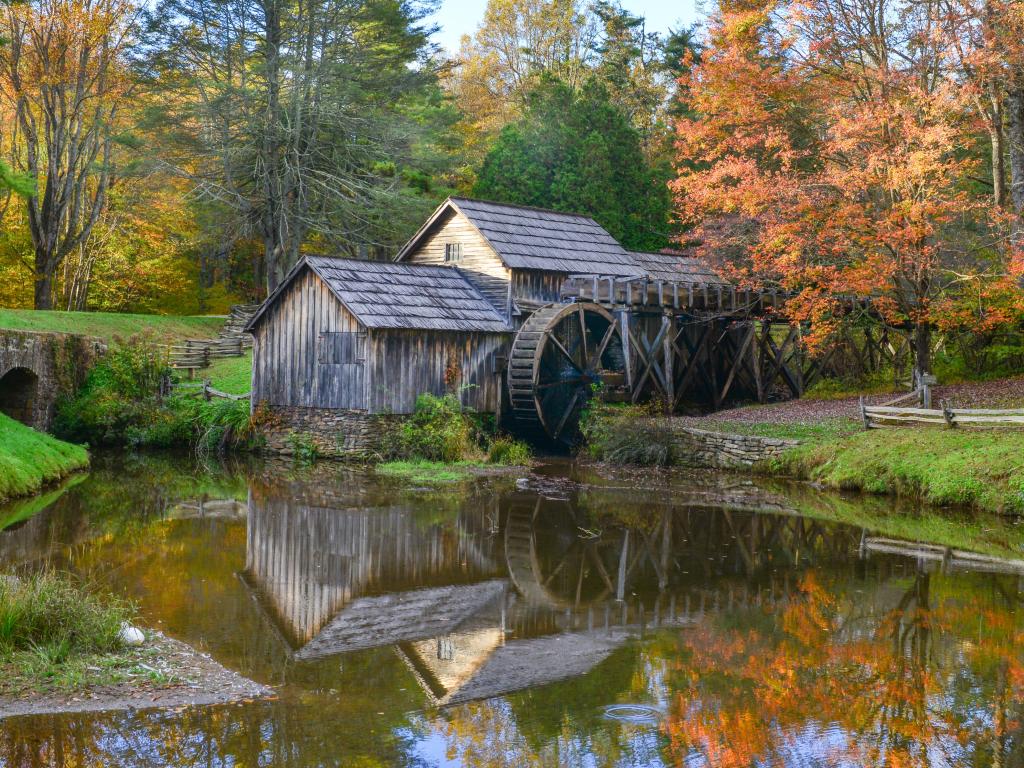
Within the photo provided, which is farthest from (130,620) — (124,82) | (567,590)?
(124,82)

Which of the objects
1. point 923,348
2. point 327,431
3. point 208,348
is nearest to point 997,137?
point 923,348

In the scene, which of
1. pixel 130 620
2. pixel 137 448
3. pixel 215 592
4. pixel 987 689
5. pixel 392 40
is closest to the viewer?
pixel 987 689

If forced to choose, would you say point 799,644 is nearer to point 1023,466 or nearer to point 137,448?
point 1023,466

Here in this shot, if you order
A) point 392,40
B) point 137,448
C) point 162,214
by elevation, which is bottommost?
point 137,448

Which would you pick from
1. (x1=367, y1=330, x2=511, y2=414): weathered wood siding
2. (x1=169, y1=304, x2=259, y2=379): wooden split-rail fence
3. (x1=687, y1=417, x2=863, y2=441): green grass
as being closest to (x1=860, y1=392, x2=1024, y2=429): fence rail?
(x1=687, y1=417, x2=863, y2=441): green grass

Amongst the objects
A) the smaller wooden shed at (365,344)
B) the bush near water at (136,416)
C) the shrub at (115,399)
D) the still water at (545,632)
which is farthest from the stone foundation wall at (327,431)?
the still water at (545,632)

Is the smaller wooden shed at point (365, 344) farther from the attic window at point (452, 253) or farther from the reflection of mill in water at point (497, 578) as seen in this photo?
the reflection of mill in water at point (497, 578)

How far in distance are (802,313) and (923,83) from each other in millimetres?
5009

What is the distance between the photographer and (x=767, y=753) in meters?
6.57

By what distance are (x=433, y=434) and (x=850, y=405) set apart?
9.87 metres

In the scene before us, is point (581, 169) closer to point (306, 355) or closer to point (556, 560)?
point (306, 355)

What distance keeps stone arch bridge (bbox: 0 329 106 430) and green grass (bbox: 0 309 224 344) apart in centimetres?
175

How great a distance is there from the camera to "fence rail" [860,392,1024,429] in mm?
16984

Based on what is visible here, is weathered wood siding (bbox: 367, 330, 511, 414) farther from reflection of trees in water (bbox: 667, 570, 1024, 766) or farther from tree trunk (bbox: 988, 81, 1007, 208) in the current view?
reflection of trees in water (bbox: 667, 570, 1024, 766)
